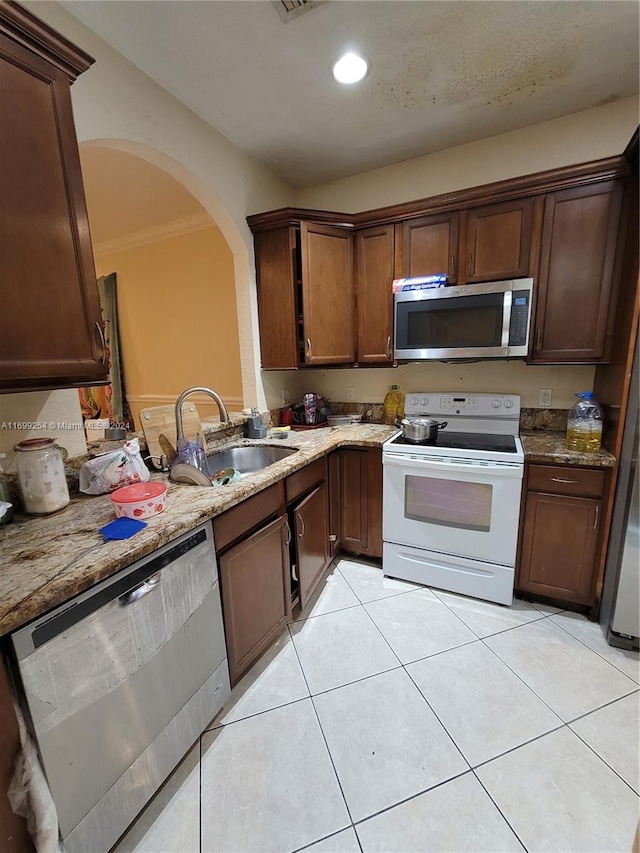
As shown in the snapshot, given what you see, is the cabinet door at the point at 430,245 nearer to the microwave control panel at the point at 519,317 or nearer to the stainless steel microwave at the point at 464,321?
the stainless steel microwave at the point at 464,321

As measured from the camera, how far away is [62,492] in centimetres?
123

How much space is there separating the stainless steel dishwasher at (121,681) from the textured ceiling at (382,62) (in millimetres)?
1949

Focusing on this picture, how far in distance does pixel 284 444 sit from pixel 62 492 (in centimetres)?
107

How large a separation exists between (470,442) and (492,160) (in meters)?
1.76

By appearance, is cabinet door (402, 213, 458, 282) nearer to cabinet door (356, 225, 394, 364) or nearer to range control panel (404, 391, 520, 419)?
cabinet door (356, 225, 394, 364)

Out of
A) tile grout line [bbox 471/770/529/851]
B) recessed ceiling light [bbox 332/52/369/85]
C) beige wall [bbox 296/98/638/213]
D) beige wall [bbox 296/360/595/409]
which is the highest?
recessed ceiling light [bbox 332/52/369/85]

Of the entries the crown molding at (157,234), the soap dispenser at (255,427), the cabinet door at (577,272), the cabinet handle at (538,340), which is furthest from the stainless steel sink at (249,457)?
the crown molding at (157,234)

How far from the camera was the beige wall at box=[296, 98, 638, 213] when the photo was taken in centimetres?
188

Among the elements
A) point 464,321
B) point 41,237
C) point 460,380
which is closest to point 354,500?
point 460,380

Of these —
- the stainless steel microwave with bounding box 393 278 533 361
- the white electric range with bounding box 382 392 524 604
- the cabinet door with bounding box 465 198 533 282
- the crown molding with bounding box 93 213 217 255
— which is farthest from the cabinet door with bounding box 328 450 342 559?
the crown molding with bounding box 93 213 217 255

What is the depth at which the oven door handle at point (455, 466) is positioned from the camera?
5.67 feet

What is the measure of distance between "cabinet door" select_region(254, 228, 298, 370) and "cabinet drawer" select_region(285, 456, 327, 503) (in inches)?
28.9

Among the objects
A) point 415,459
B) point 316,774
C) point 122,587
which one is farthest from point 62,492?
point 415,459

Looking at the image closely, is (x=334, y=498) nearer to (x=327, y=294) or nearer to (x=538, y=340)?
(x=327, y=294)
